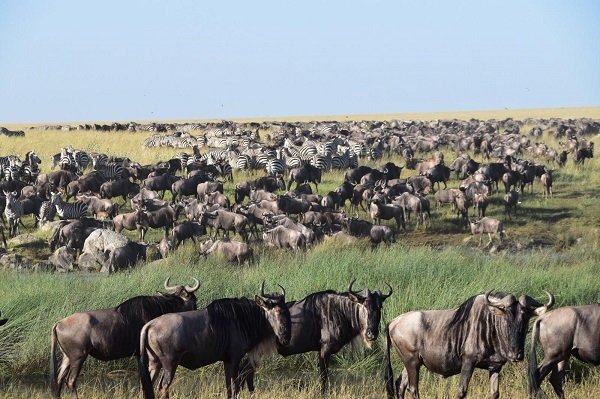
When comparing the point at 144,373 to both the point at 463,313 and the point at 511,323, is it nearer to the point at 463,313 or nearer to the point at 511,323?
the point at 463,313

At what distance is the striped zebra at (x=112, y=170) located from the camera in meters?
29.4

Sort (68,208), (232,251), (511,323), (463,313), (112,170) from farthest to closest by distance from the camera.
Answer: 1. (112,170)
2. (68,208)
3. (232,251)
4. (463,313)
5. (511,323)

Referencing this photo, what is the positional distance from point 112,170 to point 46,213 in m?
7.60

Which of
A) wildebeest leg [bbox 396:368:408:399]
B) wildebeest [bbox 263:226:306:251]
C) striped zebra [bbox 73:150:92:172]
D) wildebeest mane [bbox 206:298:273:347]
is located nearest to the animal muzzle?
wildebeest leg [bbox 396:368:408:399]

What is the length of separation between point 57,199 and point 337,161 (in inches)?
478

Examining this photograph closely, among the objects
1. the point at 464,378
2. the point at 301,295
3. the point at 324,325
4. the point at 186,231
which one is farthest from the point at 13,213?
the point at 464,378

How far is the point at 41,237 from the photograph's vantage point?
20984mm

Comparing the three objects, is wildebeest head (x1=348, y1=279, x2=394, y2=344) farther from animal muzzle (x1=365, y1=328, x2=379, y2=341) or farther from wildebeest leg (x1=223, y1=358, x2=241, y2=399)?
wildebeest leg (x1=223, y1=358, x2=241, y2=399)

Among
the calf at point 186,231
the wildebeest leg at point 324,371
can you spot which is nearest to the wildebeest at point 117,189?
the calf at point 186,231

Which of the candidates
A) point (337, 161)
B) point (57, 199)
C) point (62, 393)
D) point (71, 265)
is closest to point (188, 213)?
point (57, 199)

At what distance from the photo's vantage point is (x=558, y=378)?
8.93 metres

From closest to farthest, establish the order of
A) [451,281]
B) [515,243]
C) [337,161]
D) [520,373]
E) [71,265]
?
[520,373] < [451,281] < [71,265] < [515,243] < [337,161]

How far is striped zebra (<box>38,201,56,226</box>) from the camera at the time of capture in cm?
2220

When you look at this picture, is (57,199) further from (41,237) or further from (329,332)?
(329,332)
